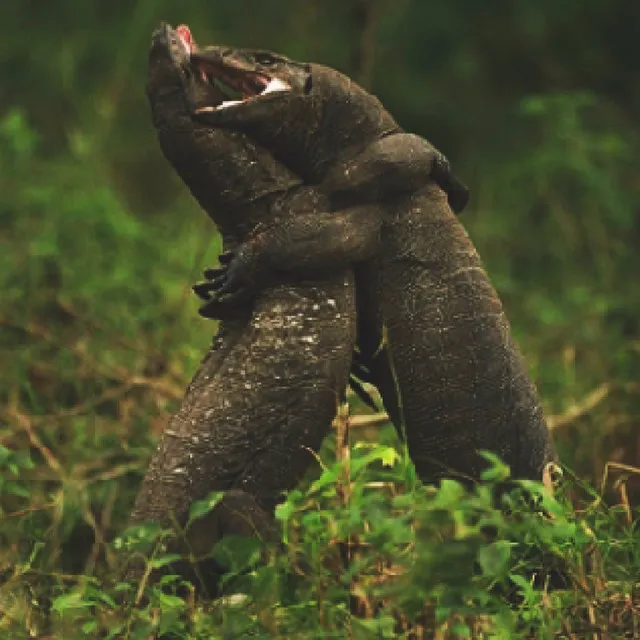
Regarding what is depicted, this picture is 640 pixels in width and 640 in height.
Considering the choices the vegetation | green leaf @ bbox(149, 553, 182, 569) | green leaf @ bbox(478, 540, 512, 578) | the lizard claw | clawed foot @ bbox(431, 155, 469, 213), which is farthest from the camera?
clawed foot @ bbox(431, 155, 469, 213)

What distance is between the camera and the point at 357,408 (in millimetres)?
5203

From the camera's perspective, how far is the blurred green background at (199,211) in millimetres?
5258

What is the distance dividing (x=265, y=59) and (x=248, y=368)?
0.77m

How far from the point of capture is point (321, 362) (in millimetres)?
3590

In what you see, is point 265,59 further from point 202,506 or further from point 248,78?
point 202,506

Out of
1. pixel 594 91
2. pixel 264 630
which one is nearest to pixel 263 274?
pixel 264 630

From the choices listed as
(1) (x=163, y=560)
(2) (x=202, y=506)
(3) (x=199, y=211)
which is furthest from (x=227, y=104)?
(3) (x=199, y=211)

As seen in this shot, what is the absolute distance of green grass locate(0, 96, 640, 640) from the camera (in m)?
3.16

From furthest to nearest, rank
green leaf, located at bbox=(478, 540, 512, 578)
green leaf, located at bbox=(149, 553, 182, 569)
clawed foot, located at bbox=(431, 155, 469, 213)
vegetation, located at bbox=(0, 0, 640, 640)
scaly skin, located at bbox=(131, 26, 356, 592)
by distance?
clawed foot, located at bbox=(431, 155, 469, 213)
scaly skin, located at bbox=(131, 26, 356, 592)
vegetation, located at bbox=(0, 0, 640, 640)
green leaf, located at bbox=(149, 553, 182, 569)
green leaf, located at bbox=(478, 540, 512, 578)

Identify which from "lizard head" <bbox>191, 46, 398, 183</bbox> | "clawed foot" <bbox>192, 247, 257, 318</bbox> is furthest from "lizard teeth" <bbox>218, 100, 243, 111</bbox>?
"clawed foot" <bbox>192, 247, 257, 318</bbox>

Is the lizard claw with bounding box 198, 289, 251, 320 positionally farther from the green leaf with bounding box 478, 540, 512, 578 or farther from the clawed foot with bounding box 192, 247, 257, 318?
the green leaf with bounding box 478, 540, 512, 578

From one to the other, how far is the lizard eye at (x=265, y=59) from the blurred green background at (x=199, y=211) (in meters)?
1.14

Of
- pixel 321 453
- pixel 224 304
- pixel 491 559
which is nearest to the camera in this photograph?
pixel 491 559

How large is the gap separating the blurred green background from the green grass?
0.02 meters
